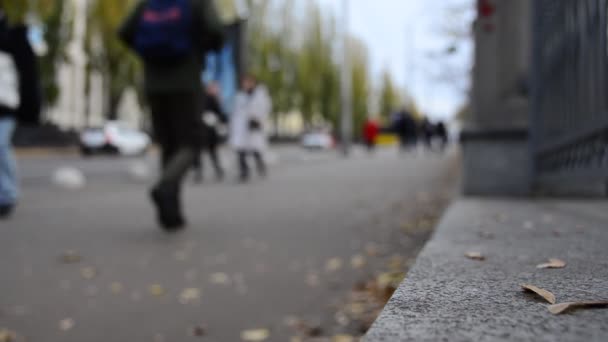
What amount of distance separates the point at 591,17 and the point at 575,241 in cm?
172

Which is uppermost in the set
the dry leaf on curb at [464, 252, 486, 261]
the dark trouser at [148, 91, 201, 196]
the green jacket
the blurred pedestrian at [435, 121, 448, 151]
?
the green jacket

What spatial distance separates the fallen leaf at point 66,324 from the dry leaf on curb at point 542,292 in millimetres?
2136

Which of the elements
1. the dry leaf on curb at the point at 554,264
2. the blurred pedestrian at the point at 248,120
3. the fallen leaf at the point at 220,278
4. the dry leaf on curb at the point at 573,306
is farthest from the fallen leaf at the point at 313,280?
the blurred pedestrian at the point at 248,120

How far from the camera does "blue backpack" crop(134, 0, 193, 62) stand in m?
4.84

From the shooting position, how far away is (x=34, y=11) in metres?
24.9

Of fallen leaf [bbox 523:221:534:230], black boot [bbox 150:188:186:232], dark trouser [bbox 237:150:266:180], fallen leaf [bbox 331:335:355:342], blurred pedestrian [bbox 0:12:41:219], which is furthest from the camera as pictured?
dark trouser [bbox 237:150:266:180]

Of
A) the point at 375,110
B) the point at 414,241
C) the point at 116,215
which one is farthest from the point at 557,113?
the point at 375,110

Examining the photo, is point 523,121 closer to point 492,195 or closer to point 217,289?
point 492,195

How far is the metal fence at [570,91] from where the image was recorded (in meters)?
3.32

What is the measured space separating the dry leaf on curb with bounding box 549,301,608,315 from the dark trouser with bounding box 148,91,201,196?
3.91 meters

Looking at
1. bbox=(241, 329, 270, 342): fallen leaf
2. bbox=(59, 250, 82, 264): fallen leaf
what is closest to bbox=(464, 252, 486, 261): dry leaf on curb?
bbox=(241, 329, 270, 342): fallen leaf

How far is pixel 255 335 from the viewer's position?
271cm

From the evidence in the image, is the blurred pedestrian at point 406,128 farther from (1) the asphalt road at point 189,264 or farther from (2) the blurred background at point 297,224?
(1) the asphalt road at point 189,264

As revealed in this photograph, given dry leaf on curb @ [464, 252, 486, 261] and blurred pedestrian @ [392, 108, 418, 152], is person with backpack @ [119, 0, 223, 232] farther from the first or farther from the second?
blurred pedestrian @ [392, 108, 418, 152]
